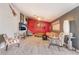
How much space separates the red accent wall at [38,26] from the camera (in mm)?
14844

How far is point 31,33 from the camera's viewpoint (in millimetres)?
15422

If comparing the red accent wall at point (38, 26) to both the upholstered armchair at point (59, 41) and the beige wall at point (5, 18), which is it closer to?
Answer: the beige wall at point (5, 18)

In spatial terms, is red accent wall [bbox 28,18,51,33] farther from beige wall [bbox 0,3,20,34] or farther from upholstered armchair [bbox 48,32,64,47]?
upholstered armchair [bbox 48,32,64,47]

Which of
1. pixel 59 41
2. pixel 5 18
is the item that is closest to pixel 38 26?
pixel 5 18

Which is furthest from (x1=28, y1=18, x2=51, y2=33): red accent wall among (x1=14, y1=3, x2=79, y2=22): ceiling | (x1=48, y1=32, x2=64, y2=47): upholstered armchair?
(x1=48, y1=32, x2=64, y2=47): upholstered armchair

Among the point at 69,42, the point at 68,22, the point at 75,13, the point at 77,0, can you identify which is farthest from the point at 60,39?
the point at 77,0

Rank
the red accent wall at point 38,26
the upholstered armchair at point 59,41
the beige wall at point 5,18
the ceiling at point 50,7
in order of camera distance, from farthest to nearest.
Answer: the red accent wall at point 38,26
the upholstered armchair at point 59,41
the beige wall at point 5,18
the ceiling at point 50,7

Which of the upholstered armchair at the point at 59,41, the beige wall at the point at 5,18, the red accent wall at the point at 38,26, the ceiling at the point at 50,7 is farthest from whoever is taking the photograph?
the red accent wall at the point at 38,26

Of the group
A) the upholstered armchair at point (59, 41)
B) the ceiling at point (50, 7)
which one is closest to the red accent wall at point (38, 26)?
the ceiling at point (50, 7)

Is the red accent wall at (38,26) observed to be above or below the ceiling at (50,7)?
below

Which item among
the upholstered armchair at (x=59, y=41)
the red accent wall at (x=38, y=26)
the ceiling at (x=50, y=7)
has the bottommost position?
the upholstered armchair at (x=59, y=41)

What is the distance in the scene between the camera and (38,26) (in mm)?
15547

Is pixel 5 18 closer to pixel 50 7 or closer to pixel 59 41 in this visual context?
pixel 50 7

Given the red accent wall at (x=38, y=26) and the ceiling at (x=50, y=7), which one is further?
the red accent wall at (x=38, y=26)
